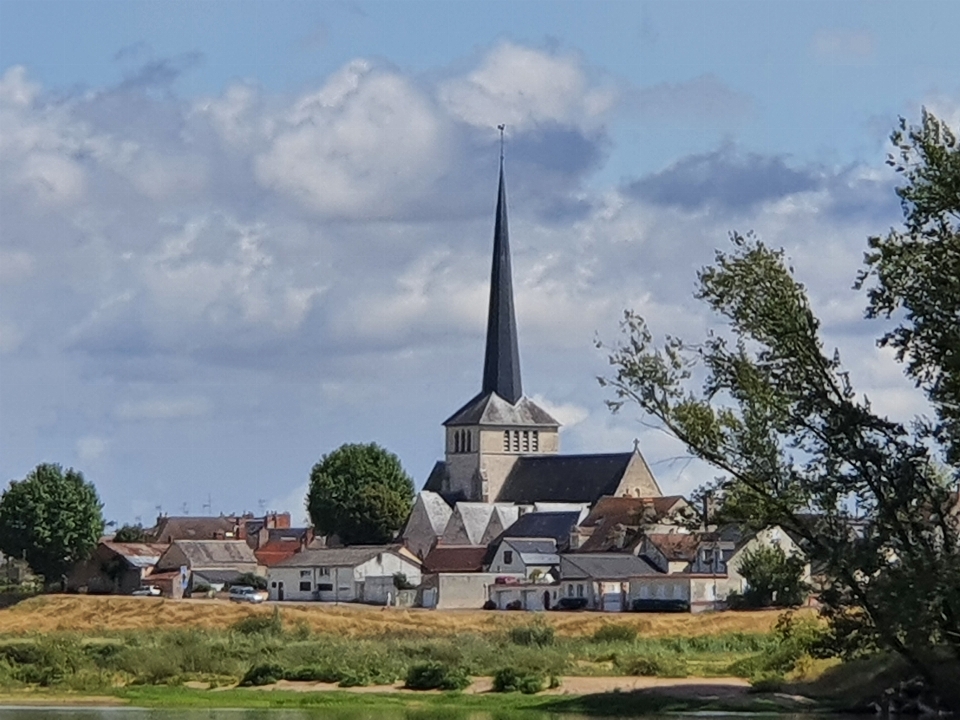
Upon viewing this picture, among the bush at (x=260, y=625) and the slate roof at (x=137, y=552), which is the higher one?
the slate roof at (x=137, y=552)

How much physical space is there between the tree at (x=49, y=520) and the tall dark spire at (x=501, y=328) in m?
39.3

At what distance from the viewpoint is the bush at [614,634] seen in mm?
73500

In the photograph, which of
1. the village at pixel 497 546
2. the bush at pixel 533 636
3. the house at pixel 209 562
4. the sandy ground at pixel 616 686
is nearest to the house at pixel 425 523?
the village at pixel 497 546

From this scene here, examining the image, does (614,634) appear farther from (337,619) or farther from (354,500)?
(354,500)

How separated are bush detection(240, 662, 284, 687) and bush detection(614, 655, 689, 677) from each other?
9.89 metres

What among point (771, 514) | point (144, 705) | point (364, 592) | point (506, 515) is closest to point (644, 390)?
point (771, 514)

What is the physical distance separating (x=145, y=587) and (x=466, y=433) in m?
38.3

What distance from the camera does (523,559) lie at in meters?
108

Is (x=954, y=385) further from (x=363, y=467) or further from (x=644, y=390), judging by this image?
(x=363, y=467)

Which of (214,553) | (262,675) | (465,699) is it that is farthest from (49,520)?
(465,699)

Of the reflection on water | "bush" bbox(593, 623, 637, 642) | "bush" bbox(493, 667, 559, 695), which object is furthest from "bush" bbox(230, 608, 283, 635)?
the reflection on water

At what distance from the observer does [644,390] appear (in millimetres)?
42062

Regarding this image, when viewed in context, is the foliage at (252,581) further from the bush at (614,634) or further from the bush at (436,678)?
the bush at (436,678)

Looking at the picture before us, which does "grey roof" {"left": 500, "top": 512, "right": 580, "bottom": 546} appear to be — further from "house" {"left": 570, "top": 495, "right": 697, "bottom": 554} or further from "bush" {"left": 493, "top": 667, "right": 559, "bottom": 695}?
"bush" {"left": 493, "top": 667, "right": 559, "bottom": 695}
